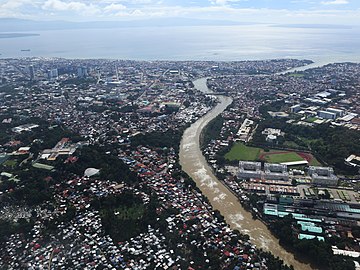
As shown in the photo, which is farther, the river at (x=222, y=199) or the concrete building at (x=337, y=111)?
the concrete building at (x=337, y=111)

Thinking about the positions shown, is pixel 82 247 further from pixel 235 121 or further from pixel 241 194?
pixel 235 121

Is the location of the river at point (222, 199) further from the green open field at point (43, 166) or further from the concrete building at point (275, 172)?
the green open field at point (43, 166)

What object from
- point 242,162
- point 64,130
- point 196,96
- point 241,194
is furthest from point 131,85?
point 241,194

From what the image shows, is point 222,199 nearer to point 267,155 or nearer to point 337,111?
point 267,155

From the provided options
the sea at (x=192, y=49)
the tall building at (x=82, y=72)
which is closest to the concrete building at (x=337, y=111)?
the tall building at (x=82, y=72)

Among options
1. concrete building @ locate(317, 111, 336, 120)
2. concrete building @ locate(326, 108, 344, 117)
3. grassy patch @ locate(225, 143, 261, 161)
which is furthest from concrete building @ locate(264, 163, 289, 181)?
concrete building @ locate(326, 108, 344, 117)

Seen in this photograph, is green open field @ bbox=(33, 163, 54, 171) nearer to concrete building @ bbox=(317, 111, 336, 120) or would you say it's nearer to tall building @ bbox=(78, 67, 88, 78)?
concrete building @ bbox=(317, 111, 336, 120)

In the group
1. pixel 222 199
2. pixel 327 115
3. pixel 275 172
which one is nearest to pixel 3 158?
pixel 222 199
